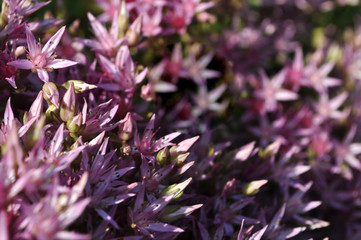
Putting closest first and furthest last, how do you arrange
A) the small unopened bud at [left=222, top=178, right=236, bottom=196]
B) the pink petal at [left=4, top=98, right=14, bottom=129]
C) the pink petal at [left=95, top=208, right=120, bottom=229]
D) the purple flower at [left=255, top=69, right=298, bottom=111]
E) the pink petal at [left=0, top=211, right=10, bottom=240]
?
the pink petal at [left=0, top=211, right=10, bottom=240] → the pink petal at [left=95, top=208, right=120, bottom=229] → the pink petal at [left=4, top=98, right=14, bottom=129] → the small unopened bud at [left=222, top=178, right=236, bottom=196] → the purple flower at [left=255, top=69, right=298, bottom=111]

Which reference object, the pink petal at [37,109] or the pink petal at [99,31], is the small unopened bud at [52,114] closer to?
the pink petal at [37,109]

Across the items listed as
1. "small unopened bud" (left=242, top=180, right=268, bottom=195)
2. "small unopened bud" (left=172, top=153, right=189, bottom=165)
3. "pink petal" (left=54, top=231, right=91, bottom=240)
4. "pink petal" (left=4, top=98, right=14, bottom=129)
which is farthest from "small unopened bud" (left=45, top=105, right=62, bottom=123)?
"small unopened bud" (left=242, top=180, right=268, bottom=195)

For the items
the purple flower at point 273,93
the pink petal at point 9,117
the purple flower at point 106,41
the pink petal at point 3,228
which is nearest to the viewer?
the pink petal at point 3,228

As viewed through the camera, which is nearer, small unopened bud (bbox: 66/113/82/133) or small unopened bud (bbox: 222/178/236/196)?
small unopened bud (bbox: 66/113/82/133)

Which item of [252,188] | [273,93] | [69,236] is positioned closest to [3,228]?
[69,236]

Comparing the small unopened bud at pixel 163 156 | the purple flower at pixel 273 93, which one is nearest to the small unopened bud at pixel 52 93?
the small unopened bud at pixel 163 156

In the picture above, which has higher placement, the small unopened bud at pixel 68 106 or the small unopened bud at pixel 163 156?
the small unopened bud at pixel 68 106

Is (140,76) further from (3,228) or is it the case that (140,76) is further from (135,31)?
(3,228)

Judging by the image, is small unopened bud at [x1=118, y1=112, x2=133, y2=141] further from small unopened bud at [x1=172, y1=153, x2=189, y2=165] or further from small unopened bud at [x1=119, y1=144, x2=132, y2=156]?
small unopened bud at [x1=172, y1=153, x2=189, y2=165]
